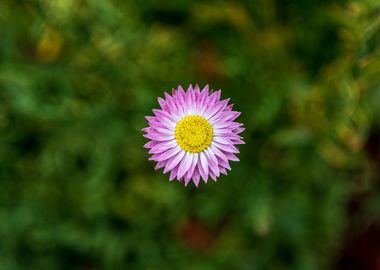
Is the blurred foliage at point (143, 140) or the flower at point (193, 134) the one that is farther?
the blurred foliage at point (143, 140)

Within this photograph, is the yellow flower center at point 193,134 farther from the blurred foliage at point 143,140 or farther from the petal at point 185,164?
the blurred foliage at point 143,140

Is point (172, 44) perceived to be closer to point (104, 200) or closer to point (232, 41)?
point (232, 41)

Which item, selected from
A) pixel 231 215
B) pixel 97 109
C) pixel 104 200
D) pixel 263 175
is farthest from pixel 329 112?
pixel 104 200

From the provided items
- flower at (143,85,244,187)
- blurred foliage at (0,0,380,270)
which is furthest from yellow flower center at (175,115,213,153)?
blurred foliage at (0,0,380,270)

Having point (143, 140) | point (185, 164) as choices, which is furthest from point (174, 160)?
point (143, 140)

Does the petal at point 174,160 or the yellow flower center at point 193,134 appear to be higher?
the yellow flower center at point 193,134

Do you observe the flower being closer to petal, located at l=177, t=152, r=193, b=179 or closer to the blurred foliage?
petal, located at l=177, t=152, r=193, b=179

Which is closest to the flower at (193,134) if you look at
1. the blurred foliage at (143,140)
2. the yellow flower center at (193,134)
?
the yellow flower center at (193,134)

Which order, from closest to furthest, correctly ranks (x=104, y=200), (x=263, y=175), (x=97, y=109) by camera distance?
(x=97, y=109), (x=263, y=175), (x=104, y=200)
